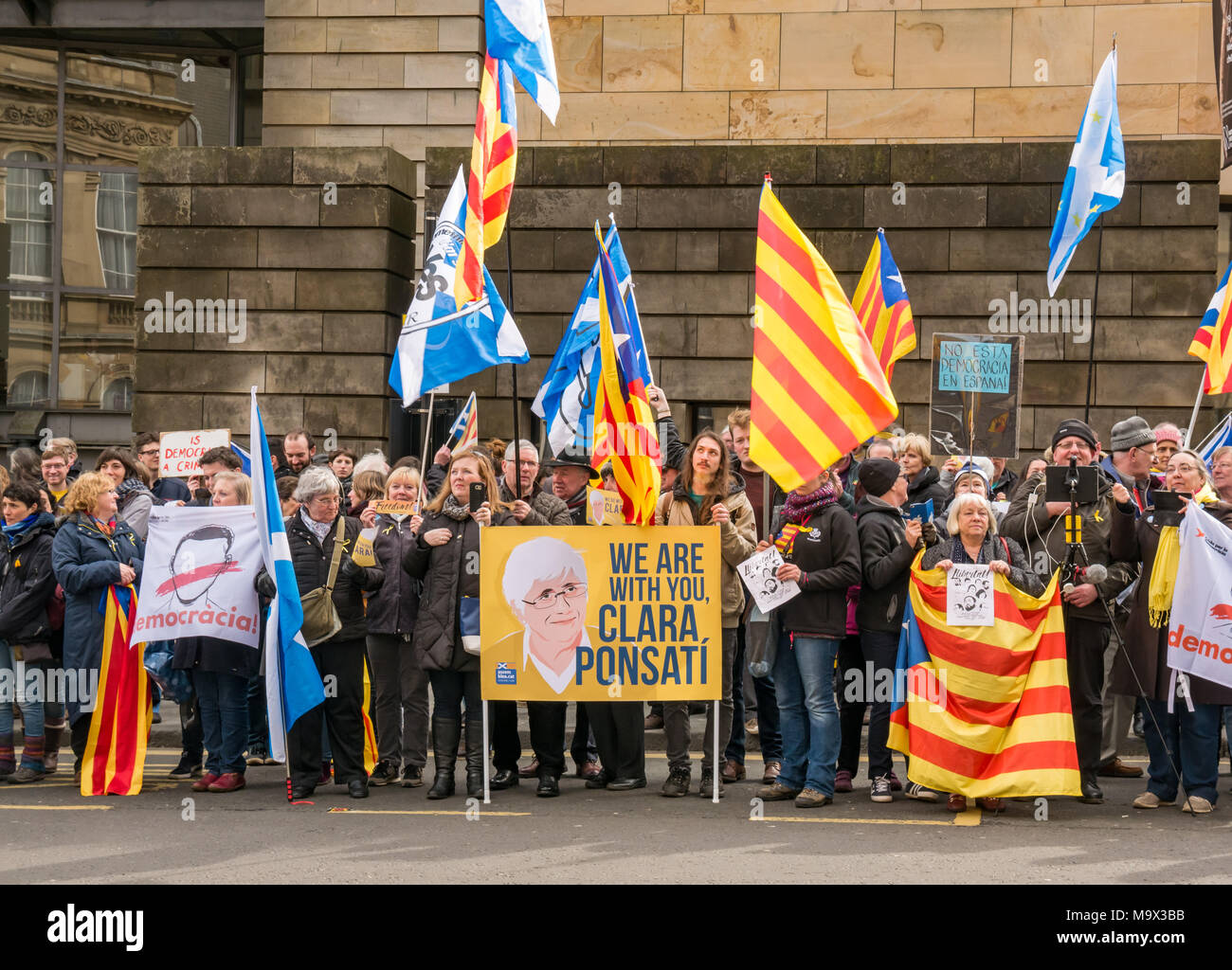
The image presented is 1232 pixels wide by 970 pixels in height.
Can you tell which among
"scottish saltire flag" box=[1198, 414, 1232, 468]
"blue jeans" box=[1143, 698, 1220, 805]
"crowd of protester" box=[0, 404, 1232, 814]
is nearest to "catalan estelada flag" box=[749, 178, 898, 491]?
"crowd of protester" box=[0, 404, 1232, 814]

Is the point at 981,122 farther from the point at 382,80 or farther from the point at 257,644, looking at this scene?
the point at 257,644

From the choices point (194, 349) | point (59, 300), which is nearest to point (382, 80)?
point (194, 349)

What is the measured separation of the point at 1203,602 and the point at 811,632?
2248 mm

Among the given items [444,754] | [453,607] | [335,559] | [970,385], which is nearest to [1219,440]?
[970,385]

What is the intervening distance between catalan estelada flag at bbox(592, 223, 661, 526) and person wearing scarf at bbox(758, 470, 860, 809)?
0.79 m

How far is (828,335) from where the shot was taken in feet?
28.0

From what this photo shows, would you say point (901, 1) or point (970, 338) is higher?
point (901, 1)

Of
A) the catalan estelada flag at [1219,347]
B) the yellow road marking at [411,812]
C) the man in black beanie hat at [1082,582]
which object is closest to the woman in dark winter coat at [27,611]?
the yellow road marking at [411,812]

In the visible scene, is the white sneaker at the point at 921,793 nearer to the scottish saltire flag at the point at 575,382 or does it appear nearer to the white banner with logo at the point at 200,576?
the scottish saltire flag at the point at 575,382

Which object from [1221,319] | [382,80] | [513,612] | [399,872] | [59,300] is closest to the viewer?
[399,872]

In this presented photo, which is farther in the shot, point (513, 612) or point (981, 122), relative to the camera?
point (981, 122)

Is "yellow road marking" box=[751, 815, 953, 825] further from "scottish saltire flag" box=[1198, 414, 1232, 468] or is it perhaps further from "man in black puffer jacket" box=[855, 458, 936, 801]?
"scottish saltire flag" box=[1198, 414, 1232, 468]

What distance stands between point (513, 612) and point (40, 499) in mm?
3504

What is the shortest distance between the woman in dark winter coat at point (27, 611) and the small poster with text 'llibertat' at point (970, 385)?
701 centimetres
